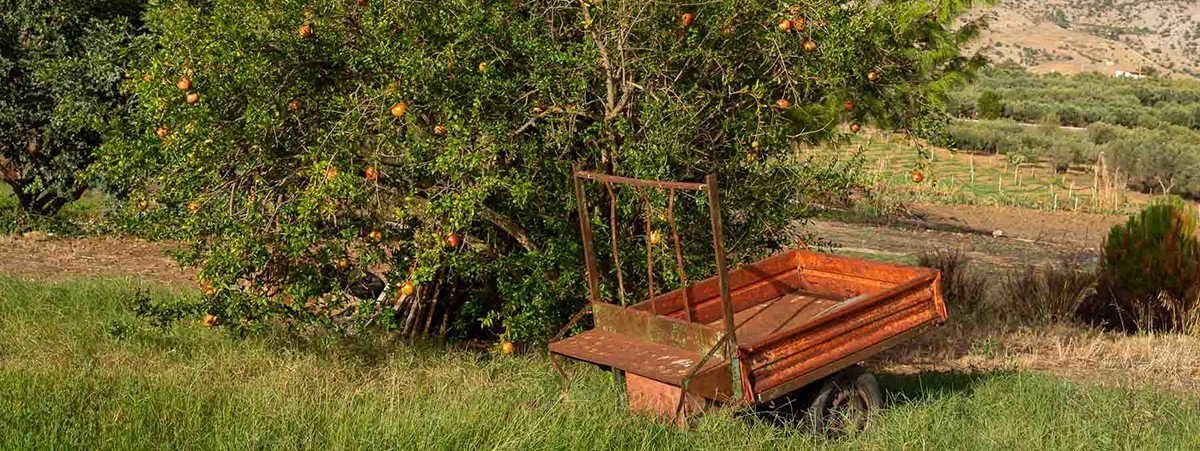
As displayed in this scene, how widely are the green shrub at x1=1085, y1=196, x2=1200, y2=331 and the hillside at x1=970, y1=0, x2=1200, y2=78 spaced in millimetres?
85931

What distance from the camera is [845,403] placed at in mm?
5941

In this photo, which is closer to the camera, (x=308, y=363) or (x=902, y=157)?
(x=308, y=363)

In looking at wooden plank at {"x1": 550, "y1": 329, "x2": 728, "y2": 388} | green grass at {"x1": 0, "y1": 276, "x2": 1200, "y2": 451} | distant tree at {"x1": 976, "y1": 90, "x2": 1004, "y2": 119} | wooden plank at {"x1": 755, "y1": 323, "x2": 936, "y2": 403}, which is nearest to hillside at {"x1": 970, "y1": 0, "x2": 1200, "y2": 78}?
distant tree at {"x1": 976, "y1": 90, "x2": 1004, "y2": 119}

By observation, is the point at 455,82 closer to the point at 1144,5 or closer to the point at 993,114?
the point at 993,114

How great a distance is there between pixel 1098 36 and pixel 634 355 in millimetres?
114176

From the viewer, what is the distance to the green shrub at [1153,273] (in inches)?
391

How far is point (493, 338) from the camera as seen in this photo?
26.8 ft

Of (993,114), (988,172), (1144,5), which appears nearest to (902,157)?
(988,172)

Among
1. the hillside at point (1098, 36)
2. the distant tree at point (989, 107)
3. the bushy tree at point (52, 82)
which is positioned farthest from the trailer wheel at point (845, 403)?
the hillside at point (1098, 36)

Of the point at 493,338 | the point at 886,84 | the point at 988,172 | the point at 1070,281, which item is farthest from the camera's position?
the point at 988,172

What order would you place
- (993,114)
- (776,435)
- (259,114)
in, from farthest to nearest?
(993,114) < (259,114) < (776,435)

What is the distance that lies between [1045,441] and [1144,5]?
127 m

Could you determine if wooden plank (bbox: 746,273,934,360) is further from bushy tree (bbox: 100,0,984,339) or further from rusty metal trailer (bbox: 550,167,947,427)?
bushy tree (bbox: 100,0,984,339)

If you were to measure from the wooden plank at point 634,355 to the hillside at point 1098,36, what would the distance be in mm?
91814
